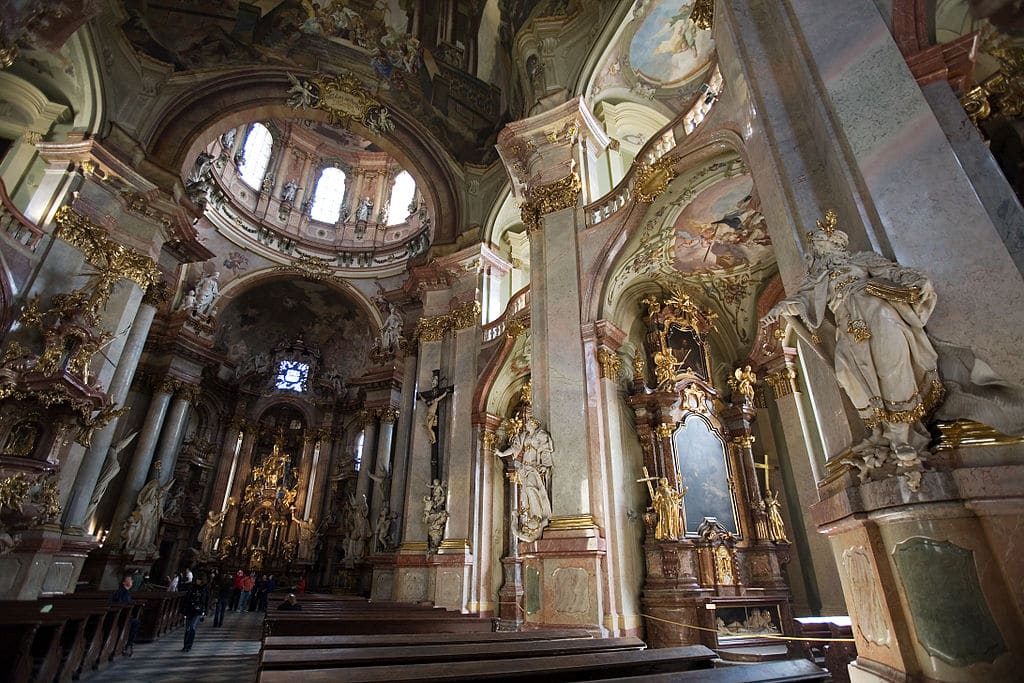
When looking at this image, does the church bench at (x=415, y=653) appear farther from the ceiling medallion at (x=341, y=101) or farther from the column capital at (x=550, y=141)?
the ceiling medallion at (x=341, y=101)

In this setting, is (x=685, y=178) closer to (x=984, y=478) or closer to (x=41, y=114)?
(x=984, y=478)

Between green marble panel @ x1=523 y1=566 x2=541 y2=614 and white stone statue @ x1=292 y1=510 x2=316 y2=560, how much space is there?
14.8 meters

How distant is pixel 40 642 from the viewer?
16.7ft

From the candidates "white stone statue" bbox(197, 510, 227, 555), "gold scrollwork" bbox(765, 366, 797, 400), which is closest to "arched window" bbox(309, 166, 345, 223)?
"white stone statue" bbox(197, 510, 227, 555)

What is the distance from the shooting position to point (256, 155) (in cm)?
2117

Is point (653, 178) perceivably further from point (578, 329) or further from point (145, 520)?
point (145, 520)

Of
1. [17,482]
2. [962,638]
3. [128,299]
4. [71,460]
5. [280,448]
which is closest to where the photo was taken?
[962,638]

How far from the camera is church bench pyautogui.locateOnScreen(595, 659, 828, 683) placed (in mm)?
1999

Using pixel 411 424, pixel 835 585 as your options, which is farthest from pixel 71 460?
pixel 835 585

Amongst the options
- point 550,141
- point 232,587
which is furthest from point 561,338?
point 232,587

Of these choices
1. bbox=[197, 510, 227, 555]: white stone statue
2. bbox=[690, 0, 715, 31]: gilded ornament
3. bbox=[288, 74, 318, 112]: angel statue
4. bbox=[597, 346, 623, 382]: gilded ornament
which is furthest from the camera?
bbox=[197, 510, 227, 555]: white stone statue

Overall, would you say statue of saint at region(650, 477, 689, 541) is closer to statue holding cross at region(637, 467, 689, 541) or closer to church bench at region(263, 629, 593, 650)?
statue holding cross at region(637, 467, 689, 541)

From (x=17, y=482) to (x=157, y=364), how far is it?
10935mm

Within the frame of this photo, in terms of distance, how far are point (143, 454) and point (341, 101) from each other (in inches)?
456
